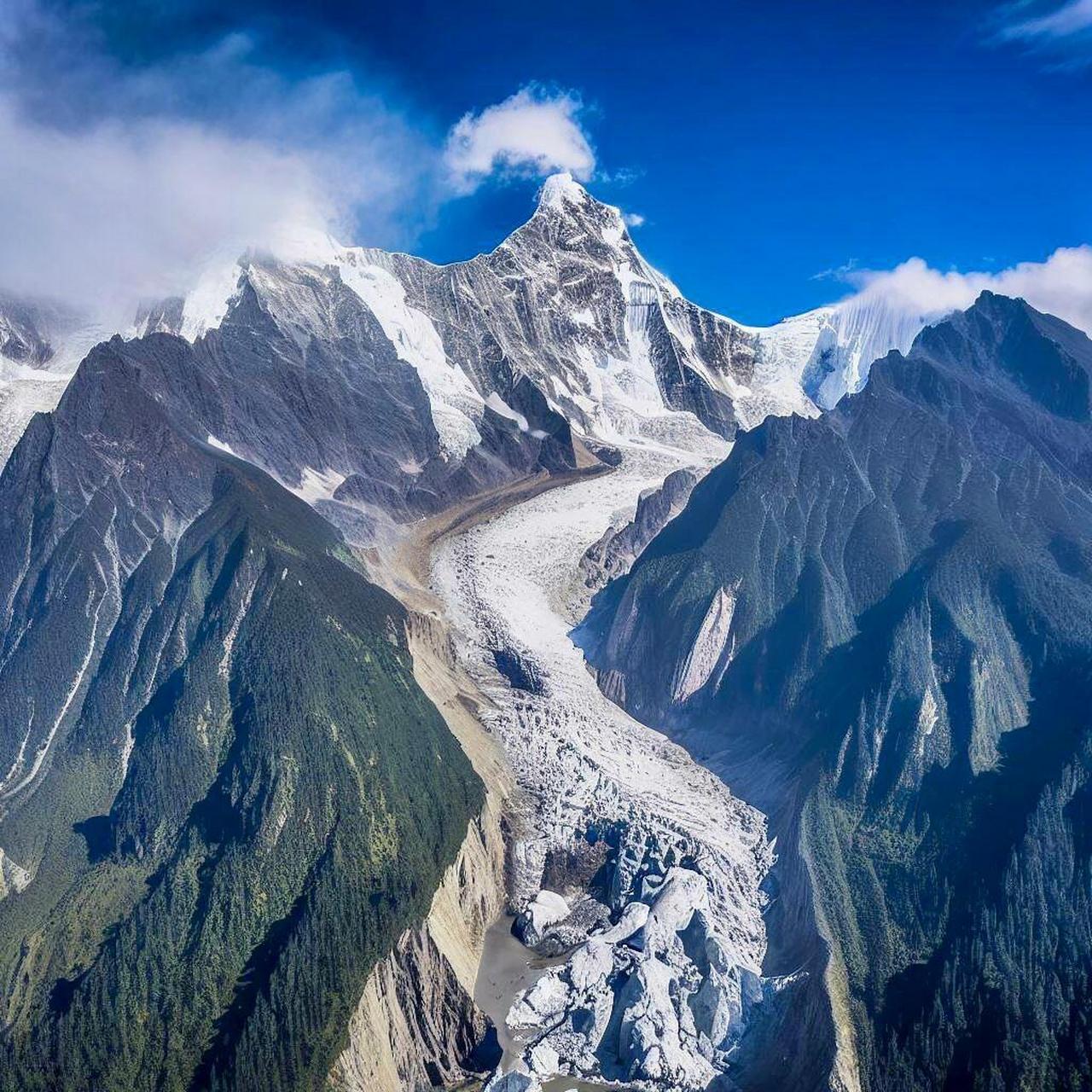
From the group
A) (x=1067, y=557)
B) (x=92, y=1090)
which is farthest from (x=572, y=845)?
(x=1067, y=557)

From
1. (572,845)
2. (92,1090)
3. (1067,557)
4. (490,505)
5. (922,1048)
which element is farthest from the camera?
(490,505)

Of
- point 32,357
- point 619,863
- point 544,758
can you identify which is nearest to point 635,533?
point 544,758

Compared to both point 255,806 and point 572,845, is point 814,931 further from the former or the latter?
point 255,806

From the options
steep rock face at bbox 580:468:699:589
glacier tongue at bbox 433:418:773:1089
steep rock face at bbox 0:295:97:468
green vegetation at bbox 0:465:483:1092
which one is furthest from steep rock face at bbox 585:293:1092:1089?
steep rock face at bbox 0:295:97:468

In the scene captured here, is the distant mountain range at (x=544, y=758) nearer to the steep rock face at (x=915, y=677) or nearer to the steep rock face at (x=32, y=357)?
the steep rock face at (x=915, y=677)

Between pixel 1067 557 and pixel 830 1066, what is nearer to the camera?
pixel 830 1066

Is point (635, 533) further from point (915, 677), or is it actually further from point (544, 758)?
point (915, 677)
